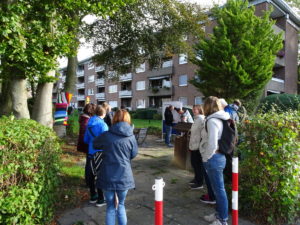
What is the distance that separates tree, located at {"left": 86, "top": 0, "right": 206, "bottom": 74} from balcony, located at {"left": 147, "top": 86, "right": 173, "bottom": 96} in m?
22.8

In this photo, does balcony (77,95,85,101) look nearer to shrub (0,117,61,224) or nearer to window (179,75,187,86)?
window (179,75,187,86)

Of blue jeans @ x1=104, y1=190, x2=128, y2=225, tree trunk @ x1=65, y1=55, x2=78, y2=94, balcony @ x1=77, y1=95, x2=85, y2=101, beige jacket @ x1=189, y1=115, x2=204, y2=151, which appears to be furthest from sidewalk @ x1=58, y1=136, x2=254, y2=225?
balcony @ x1=77, y1=95, x2=85, y2=101

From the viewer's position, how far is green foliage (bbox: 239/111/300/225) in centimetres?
374

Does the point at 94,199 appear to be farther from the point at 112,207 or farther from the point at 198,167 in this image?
the point at 198,167

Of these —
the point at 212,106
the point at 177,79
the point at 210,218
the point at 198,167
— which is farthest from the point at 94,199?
the point at 177,79

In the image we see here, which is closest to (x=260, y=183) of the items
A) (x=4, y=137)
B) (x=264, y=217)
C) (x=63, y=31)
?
(x=264, y=217)

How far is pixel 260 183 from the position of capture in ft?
13.0

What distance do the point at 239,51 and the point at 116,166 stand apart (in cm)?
1454

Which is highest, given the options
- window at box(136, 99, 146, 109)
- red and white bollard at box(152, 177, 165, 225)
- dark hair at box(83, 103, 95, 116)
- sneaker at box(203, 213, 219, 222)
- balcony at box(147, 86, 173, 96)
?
balcony at box(147, 86, 173, 96)

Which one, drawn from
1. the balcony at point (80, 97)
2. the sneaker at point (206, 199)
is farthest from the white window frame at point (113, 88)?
the sneaker at point (206, 199)

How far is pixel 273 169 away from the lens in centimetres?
378

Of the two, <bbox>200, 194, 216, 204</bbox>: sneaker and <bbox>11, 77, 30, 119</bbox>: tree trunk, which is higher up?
<bbox>11, 77, 30, 119</bbox>: tree trunk

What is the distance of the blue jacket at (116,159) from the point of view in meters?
3.21

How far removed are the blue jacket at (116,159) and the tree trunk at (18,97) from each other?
12.9 ft
